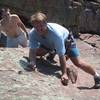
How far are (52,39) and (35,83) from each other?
84 cm

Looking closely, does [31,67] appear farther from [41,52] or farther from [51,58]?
[51,58]

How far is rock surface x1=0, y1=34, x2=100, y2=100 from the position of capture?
255 inches

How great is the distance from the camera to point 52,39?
7.12 meters

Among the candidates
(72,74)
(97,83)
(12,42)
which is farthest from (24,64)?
(12,42)

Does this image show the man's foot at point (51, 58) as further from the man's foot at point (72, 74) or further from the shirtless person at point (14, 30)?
the shirtless person at point (14, 30)

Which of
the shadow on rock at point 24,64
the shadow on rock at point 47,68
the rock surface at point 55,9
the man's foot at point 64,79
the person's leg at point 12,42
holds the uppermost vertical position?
the shadow on rock at point 24,64

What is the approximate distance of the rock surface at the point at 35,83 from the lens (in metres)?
6.47

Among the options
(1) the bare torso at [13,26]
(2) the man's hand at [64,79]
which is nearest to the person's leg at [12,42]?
(1) the bare torso at [13,26]

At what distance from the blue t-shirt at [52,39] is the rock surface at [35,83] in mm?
469

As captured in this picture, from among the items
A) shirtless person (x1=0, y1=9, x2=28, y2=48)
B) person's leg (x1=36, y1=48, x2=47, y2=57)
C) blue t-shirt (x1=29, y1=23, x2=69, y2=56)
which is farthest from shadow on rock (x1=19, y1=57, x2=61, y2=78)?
shirtless person (x1=0, y1=9, x2=28, y2=48)

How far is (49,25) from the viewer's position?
7.16 meters

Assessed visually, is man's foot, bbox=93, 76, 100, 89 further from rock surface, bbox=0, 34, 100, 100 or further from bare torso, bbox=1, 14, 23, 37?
bare torso, bbox=1, 14, 23, 37

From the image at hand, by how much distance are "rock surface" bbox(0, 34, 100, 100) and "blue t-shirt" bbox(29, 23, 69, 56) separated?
47 cm

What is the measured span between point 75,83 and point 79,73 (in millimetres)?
885
